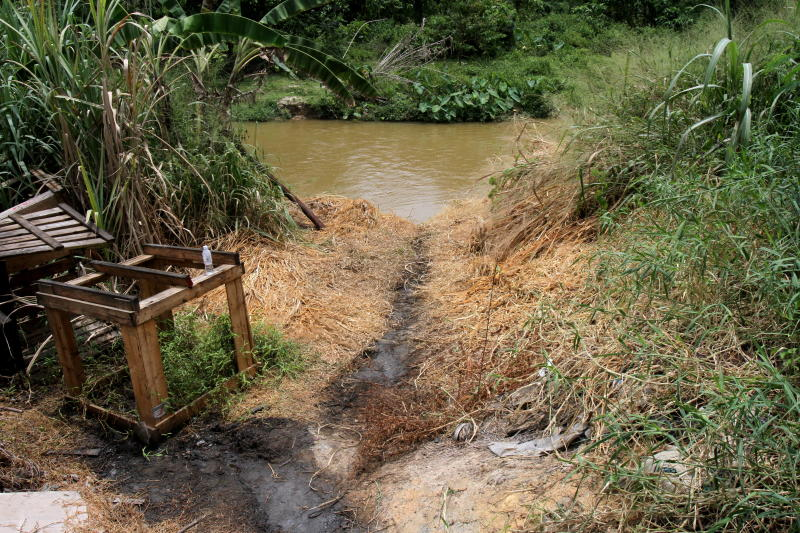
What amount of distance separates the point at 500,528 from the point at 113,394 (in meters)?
2.46

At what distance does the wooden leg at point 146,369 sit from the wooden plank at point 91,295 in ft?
0.39

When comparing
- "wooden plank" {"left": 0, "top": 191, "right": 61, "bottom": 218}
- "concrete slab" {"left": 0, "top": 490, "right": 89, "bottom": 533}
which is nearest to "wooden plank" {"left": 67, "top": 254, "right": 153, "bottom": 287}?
"wooden plank" {"left": 0, "top": 191, "right": 61, "bottom": 218}

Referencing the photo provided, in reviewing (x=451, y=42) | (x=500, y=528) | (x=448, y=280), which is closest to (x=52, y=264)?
(x=448, y=280)

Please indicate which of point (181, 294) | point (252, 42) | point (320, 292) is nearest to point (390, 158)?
point (252, 42)

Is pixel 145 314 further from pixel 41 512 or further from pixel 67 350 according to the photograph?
pixel 41 512

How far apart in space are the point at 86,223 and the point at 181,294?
134 cm

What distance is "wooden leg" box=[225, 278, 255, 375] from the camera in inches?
144

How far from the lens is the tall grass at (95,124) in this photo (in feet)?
14.5

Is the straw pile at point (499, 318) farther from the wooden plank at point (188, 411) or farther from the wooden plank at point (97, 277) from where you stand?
the wooden plank at point (97, 277)

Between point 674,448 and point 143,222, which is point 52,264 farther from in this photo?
point 674,448

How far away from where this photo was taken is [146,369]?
10.4 ft

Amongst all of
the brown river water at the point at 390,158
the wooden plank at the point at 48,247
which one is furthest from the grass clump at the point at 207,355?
the brown river water at the point at 390,158

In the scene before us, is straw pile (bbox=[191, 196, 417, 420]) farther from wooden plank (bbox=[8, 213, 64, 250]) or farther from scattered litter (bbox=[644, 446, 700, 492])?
scattered litter (bbox=[644, 446, 700, 492])

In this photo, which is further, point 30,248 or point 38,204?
point 38,204
